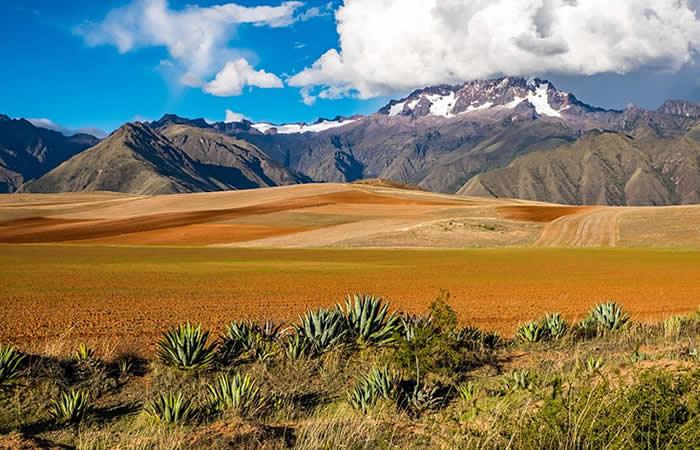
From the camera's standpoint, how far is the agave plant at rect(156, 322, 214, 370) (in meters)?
12.8

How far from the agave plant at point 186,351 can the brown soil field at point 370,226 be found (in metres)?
53.7

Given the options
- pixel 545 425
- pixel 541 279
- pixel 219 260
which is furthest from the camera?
pixel 219 260

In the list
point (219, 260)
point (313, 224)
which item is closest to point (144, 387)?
point (219, 260)

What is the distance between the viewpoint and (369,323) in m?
15.0

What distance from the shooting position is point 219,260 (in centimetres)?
5128

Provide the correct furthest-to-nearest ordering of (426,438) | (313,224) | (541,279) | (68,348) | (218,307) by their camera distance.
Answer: (313,224) → (541,279) → (218,307) → (68,348) → (426,438)

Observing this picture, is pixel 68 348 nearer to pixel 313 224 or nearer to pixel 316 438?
pixel 316 438

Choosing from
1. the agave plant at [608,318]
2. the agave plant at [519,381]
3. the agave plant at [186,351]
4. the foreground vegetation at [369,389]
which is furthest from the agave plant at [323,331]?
the agave plant at [608,318]

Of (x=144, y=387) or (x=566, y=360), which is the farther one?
(x=566, y=360)

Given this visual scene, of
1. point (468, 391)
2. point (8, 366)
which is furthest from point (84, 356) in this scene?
point (468, 391)

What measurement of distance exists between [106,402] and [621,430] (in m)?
9.51

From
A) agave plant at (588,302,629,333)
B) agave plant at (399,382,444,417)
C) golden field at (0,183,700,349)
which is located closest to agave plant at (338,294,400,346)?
agave plant at (399,382,444,417)

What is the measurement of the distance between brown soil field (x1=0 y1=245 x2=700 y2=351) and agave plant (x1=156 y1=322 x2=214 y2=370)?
356cm

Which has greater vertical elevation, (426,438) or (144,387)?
(426,438)
